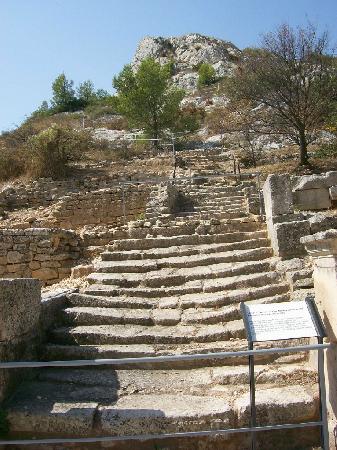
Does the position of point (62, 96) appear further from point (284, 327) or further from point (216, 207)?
point (284, 327)

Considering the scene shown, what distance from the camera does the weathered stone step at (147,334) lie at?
209 inches

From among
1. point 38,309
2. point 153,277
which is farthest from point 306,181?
point 38,309

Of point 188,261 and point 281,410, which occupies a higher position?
point 188,261

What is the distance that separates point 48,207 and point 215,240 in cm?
852

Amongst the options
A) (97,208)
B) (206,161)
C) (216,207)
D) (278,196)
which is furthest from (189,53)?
(278,196)

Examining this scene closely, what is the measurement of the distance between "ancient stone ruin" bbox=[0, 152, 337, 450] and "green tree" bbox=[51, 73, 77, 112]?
31.3 meters

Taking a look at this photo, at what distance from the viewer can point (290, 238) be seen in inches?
278

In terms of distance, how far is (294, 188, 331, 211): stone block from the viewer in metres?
10.2

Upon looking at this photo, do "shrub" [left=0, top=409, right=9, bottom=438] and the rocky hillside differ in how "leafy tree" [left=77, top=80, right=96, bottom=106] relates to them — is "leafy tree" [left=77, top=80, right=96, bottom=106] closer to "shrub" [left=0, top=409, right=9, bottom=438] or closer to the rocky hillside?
the rocky hillside

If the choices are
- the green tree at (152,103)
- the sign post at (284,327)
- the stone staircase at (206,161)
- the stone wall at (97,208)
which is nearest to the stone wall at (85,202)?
the stone wall at (97,208)

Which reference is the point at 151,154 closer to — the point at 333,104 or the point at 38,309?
the point at 333,104

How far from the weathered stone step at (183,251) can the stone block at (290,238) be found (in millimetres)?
860

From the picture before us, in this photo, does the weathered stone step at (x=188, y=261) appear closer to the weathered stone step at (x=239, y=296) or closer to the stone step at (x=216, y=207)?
the weathered stone step at (x=239, y=296)

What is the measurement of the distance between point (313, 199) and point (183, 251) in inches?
156
